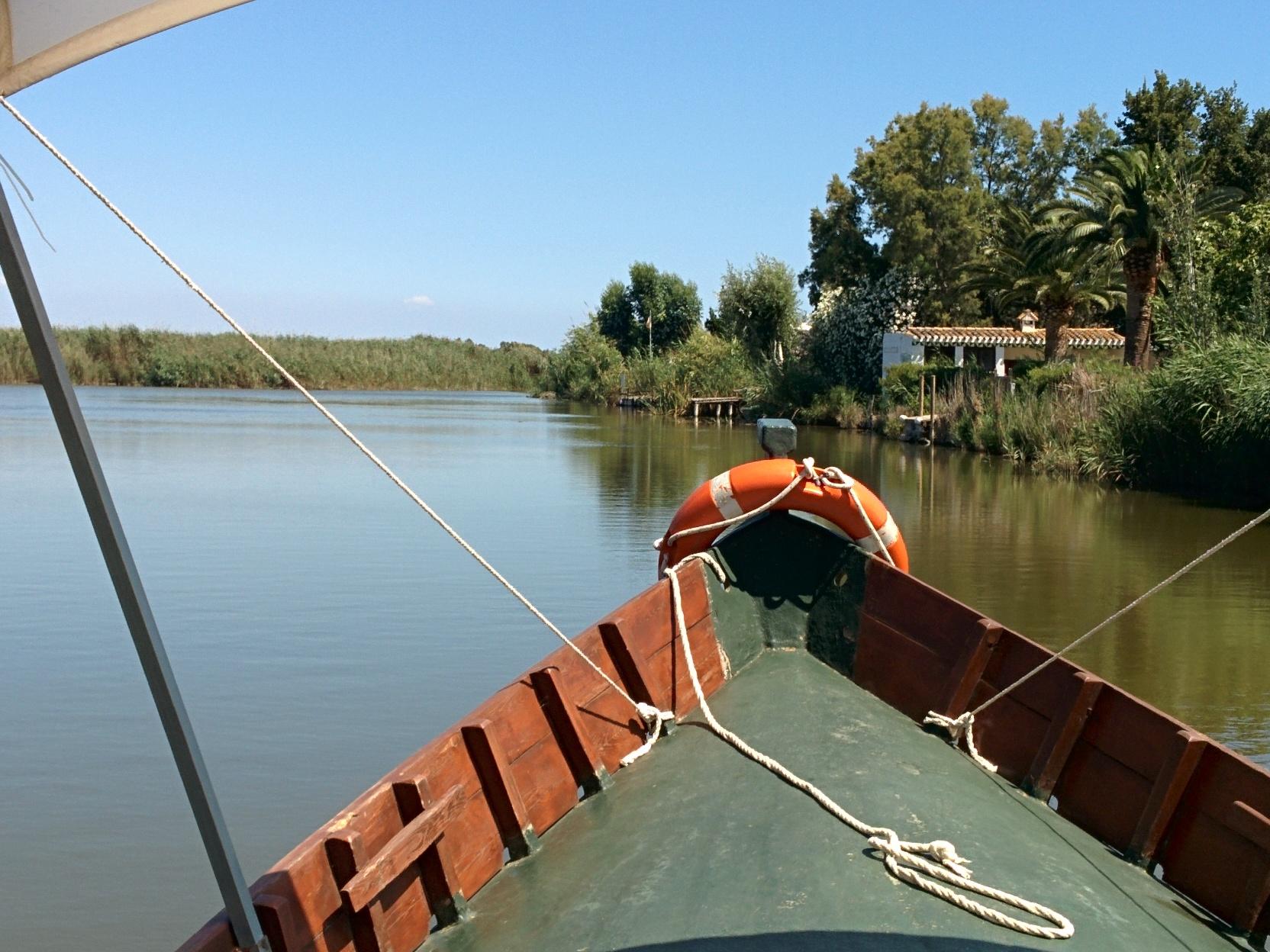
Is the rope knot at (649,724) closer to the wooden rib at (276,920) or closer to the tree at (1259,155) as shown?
the wooden rib at (276,920)

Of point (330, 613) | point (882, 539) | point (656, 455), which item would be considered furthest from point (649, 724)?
point (656, 455)

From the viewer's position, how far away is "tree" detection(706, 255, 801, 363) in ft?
181

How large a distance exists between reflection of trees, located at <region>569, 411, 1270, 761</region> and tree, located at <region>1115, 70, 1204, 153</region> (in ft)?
57.3

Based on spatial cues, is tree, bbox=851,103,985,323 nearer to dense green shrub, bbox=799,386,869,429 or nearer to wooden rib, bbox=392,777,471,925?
dense green shrub, bbox=799,386,869,429

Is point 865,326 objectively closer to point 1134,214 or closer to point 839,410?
point 839,410

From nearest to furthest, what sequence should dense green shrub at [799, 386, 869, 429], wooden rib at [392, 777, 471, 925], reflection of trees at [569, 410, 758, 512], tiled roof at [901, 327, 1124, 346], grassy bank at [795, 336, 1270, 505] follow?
1. wooden rib at [392, 777, 471, 925]
2. grassy bank at [795, 336, 1270, 505]
3. reflection of trees at [569, 410, 758, 512]
4. tiled roof at [901, 327, 1124, 346]
5. dense green shrub at [799, 386, 869, 429]

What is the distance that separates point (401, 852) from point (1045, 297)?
34035 millimetres

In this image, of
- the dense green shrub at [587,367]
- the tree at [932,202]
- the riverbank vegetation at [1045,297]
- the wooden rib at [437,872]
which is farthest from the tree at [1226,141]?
the wooden rib at [437,872]

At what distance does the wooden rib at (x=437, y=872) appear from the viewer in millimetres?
3424

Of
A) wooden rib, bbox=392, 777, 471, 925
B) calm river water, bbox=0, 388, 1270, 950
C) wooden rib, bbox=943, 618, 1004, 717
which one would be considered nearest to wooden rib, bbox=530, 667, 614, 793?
wooden rib, bbox=392, 777, 471, 925

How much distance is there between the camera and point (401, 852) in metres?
3.23

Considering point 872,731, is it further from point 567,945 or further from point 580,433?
point 580,433

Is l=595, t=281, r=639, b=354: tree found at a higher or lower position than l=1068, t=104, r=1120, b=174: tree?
lower

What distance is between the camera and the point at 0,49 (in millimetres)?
2127
